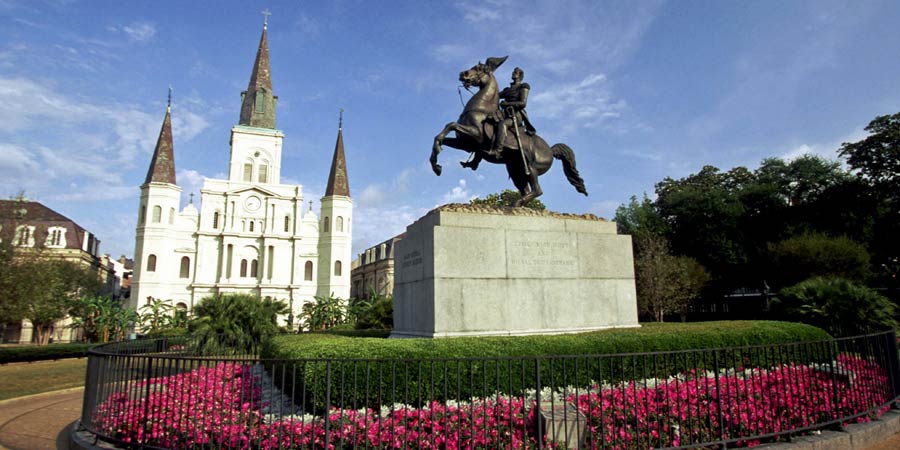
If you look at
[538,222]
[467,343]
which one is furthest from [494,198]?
[467,343]

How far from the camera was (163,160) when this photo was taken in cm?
6181

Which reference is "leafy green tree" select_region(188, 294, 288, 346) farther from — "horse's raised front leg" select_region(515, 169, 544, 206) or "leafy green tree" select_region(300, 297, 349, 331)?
"leafy green tree" select_region(300, 297, 349, 331)

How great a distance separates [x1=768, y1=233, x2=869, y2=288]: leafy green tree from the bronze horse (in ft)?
98.1

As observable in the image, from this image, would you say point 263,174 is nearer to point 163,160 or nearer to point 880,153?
point 163,160

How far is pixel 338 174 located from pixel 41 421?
201 ft

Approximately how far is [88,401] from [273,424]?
329cm

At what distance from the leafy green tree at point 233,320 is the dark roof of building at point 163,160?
158 ft

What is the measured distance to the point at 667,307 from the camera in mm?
38125

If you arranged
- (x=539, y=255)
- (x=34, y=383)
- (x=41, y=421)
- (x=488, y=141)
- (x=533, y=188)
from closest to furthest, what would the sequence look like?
(x=41, y=421) < (x=539, y=255) < (x=488, y=141) < (x=533, y=188) < (x=34, y=383)

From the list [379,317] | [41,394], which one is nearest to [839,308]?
[379,317]

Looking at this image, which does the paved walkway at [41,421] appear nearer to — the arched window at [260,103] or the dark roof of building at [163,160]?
the dark roof of building at [163,160]

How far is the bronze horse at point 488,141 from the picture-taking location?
11094mm

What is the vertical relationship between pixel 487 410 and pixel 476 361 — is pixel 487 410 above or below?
below

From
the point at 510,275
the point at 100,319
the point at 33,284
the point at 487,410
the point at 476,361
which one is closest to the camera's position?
the point at 487,410
